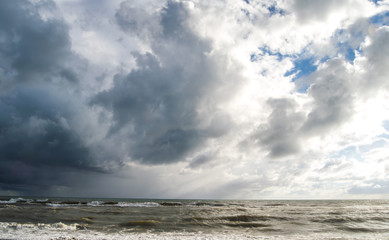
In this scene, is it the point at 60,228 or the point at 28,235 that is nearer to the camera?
the point at 28,235

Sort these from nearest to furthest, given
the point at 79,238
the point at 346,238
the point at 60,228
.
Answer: the point at 79,238 < the point at 346,238 < the point at 60,228

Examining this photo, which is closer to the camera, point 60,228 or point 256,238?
point 256,238

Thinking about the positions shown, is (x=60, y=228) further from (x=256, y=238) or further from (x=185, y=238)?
(x=256, y=238)

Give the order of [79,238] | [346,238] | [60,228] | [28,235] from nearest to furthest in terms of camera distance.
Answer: [79,238]
[28,235]
[346,238]
[60,228]

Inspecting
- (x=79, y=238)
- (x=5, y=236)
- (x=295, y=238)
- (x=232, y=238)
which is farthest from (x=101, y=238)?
(x=295, y=238)

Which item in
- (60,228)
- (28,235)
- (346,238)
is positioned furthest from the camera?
(60,228)

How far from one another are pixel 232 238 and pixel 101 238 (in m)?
8.44

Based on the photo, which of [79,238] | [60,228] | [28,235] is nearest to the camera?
[79,238]

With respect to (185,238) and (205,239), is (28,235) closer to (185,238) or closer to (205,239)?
(185,238)

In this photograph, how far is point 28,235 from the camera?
47.1 ft

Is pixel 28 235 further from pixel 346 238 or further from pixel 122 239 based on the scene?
pixel 346 238

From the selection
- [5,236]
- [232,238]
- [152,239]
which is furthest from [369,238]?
[5,236]

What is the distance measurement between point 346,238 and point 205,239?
395 inches

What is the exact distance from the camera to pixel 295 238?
1518 cm
